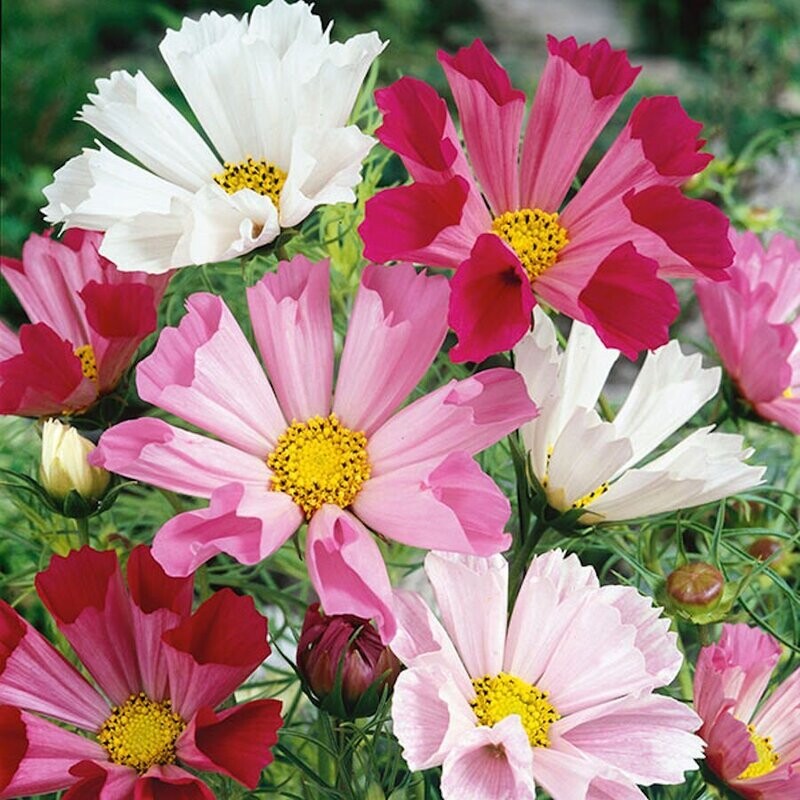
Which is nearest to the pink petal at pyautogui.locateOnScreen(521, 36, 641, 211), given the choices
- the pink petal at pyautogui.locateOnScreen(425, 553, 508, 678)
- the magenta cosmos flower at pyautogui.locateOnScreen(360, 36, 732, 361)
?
the magenta cosmos flower at pyautogui.locateOnScreen(360, 36, 732, 361)

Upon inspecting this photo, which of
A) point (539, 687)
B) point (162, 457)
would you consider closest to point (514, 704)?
point (539, 687)

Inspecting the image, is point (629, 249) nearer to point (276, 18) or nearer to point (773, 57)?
point (276, 18)

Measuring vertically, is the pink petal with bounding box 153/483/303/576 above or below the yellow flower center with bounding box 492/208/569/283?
below

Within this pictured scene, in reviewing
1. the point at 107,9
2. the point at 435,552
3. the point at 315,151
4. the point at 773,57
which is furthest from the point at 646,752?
the point at 107,9

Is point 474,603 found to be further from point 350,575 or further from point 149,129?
point 149,129

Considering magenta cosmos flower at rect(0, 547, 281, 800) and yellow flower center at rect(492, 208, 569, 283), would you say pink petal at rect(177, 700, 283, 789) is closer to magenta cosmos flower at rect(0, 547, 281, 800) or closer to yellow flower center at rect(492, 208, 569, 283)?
magenta cosmos flower at rect(0, 547, 281, 800)

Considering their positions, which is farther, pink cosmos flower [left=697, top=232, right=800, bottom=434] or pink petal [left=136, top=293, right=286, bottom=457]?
pink cosmos flower [left=697, top=232, right=800, bottom=434]

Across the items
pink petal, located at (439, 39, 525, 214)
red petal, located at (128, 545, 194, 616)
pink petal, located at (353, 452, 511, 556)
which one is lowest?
red petal, located at (128, 545, 194, 616)

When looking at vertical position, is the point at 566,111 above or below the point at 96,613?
above
